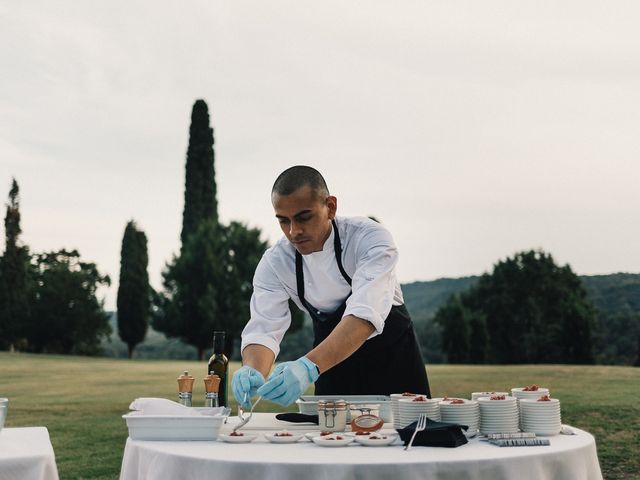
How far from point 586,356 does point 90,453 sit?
21.2 meters

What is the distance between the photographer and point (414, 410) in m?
2.48

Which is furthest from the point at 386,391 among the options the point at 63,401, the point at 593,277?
the point at 593,277

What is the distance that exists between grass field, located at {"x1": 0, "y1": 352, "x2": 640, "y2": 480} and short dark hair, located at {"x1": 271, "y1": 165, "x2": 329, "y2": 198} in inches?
209

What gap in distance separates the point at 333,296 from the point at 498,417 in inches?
45.1

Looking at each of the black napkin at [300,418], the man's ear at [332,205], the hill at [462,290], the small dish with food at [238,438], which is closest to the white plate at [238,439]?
the small dish with food at [238,438]

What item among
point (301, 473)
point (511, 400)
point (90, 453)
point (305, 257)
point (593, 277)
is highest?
point (593, 277)

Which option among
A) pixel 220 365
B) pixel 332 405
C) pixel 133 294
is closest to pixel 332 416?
pixel 332 405

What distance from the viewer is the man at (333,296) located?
2900mm

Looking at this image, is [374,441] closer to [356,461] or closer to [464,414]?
[356,461]

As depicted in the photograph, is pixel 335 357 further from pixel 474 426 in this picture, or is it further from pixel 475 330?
pixel 475 330

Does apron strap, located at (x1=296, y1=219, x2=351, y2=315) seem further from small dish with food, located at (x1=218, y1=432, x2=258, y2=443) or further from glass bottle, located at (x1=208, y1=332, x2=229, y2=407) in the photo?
small dish with food, located at (x1=218, y1=432, x2=258, y2=443)

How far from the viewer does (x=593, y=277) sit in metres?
37.6

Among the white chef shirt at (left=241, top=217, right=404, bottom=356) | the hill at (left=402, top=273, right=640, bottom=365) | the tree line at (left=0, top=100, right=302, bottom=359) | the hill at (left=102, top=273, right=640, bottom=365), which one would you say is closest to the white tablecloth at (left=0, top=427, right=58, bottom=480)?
the white chef shirt at (left=241, top=217, right=404, bottom=356)

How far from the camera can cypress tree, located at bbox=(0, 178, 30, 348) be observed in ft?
109
